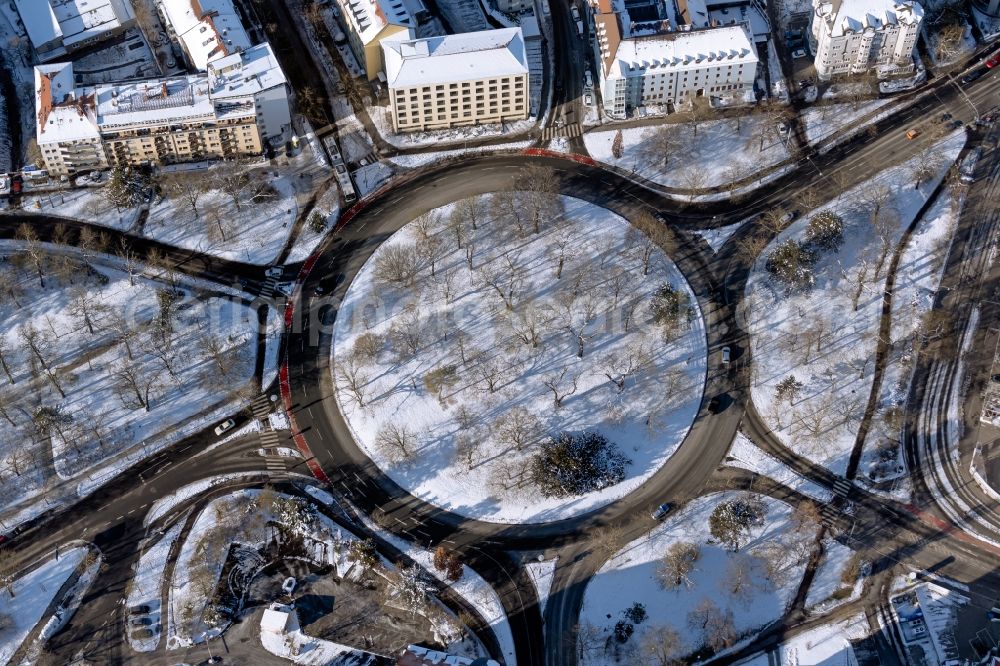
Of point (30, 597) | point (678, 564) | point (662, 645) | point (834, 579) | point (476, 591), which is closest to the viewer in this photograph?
point (662, 645)

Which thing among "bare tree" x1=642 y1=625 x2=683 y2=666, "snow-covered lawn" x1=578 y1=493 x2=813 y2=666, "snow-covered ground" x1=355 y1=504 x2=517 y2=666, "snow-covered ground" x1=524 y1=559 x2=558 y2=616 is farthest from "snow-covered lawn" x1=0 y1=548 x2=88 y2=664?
"bare tree" x1=642 y1=625 x2=683 y2=666

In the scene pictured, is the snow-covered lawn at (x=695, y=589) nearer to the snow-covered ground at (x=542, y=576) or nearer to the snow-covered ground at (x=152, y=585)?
the snow-covered ground at (x=542, y=576)

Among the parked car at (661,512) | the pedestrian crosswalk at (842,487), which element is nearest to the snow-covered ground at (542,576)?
the parked car at (661,512)

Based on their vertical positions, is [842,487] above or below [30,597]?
below

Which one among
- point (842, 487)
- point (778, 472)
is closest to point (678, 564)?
point (778, 472)

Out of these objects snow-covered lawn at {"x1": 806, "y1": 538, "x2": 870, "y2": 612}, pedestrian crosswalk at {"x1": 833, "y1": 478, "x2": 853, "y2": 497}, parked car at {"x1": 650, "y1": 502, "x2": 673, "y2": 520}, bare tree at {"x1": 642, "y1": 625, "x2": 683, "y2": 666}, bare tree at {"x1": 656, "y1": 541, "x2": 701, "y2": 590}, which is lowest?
bare tree at {"x1": 642, "y1": 625, "x2": 683, "y2": 666}

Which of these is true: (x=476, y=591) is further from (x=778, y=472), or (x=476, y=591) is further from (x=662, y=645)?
(x=778, y=472)

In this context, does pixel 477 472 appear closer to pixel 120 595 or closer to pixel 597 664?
pixel 597 664

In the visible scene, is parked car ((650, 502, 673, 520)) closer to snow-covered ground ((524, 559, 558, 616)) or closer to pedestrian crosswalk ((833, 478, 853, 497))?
snow-covered ground ((524, 559, 558, 616))
